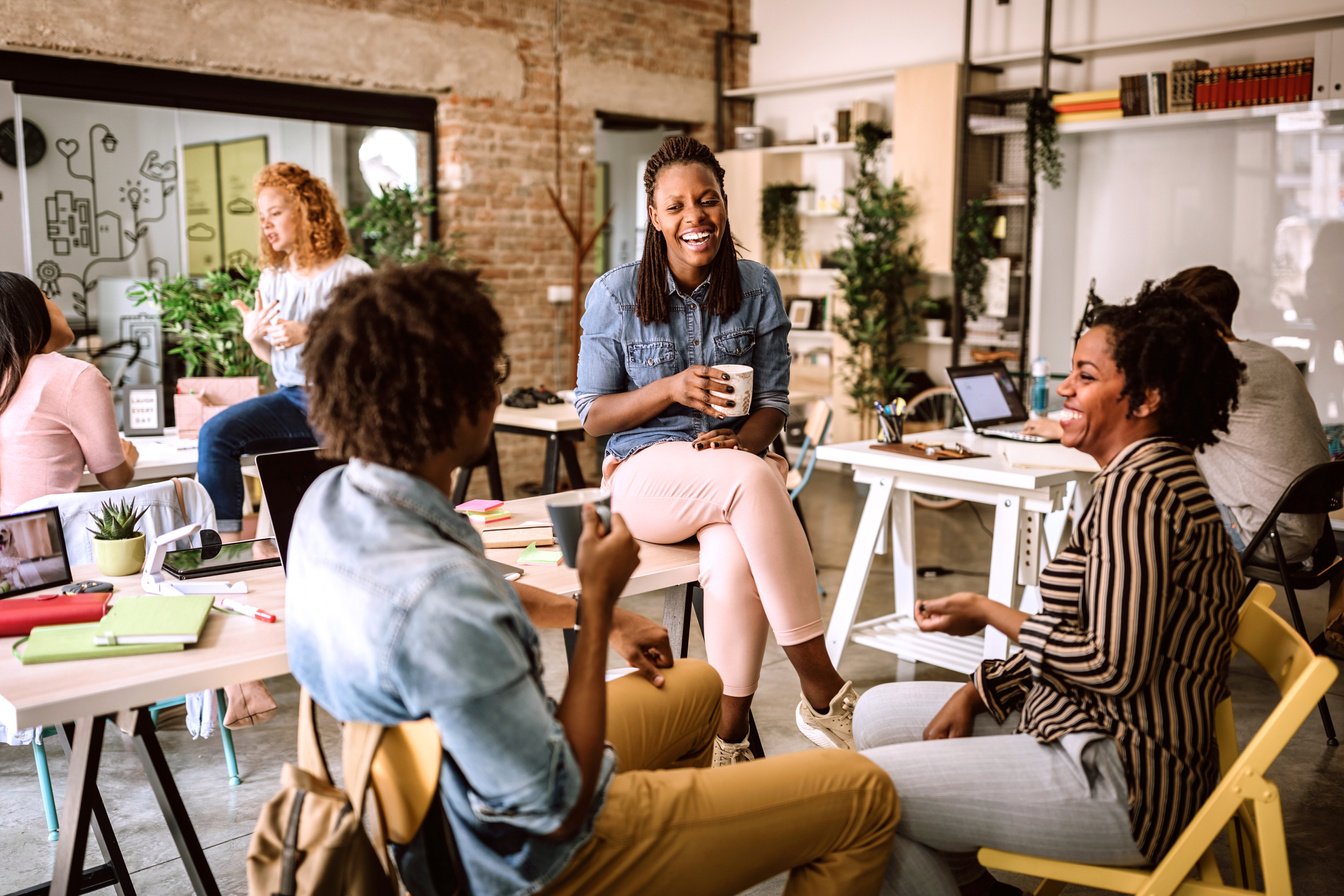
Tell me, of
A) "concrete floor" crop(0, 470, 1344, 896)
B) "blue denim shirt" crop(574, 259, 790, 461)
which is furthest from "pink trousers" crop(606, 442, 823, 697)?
"concrete floor" crop(0, 470, 1344, 896)

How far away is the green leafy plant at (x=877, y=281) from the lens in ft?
24.7

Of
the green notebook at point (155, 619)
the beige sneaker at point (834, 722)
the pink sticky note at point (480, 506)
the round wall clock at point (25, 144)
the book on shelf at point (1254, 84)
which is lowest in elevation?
the beige sneaker at point (834, 722)

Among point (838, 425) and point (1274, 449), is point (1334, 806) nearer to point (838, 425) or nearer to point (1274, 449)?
point (1274, 449)

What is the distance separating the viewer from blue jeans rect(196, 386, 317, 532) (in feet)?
13.4

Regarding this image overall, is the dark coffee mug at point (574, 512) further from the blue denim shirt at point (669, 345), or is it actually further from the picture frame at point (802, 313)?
the picture frame at point (802, 313)

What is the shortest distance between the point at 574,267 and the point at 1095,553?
21.0ft

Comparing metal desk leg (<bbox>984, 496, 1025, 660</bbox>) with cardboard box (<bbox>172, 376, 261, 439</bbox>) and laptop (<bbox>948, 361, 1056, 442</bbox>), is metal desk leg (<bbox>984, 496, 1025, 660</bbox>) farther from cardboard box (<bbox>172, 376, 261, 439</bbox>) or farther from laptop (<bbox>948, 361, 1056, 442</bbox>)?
cardboard box (<bbox>172, 376, 261, 439</bbox>)

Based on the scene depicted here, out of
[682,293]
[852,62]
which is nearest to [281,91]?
[852,62]

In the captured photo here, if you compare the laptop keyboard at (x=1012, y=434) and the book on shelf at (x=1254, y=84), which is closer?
the laptop keyboard at (x=1012, y=434)

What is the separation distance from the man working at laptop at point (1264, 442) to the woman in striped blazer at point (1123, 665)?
197 cm

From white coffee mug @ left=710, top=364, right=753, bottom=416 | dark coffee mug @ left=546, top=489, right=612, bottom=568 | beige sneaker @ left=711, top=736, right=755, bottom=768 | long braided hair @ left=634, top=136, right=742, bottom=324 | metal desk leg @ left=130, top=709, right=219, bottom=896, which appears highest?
long braided hair @ left=634, top=136, right=742, bottom=324

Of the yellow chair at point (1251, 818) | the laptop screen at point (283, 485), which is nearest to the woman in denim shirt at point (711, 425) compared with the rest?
the laptop screen at point (283, 485)

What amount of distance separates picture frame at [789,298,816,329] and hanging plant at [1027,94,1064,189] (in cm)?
193

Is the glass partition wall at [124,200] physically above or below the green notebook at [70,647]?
above
